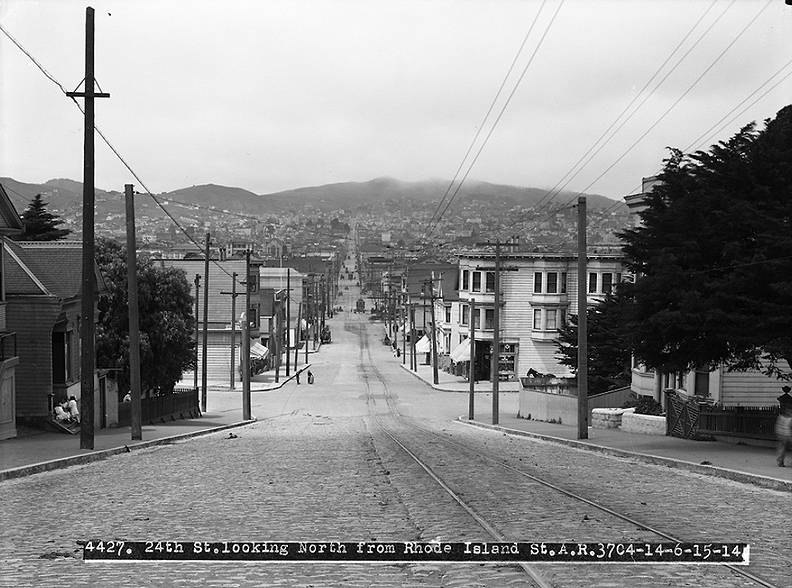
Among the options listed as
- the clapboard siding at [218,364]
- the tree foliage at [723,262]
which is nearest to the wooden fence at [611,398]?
the tree foliage at [723,262]

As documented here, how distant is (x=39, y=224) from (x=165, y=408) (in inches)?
1278

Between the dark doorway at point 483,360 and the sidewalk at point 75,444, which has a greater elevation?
the sidewalk at point 75,444

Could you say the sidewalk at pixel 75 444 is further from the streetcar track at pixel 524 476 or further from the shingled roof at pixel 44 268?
the streetcar track at pixel 524 476

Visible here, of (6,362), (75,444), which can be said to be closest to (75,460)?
(75,444)

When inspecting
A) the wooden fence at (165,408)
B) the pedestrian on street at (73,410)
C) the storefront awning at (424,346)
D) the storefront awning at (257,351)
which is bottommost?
the storefront awning at (424,346)

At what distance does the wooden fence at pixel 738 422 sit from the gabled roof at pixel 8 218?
70.0 ft

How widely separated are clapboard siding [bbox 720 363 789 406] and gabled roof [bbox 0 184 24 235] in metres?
23.9

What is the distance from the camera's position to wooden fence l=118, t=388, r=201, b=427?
126ft

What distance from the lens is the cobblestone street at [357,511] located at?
33.0ft

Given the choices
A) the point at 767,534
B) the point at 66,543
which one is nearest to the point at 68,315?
the point at 66,543

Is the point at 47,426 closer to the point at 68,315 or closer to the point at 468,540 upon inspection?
the point at 68,315

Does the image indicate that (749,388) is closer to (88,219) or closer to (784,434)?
(784,434)

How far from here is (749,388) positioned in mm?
34719

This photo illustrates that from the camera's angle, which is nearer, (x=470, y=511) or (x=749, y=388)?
(x=470, y=511)
